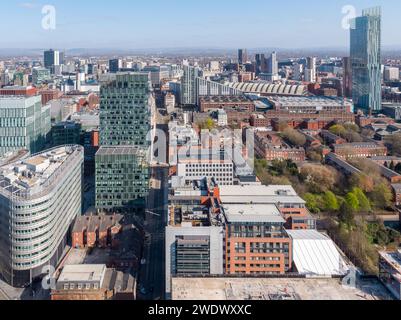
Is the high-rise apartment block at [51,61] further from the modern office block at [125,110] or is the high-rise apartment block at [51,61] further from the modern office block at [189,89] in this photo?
the modern office block at [125,110]

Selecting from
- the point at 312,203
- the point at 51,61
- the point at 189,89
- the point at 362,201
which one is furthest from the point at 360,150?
the point at 51,61

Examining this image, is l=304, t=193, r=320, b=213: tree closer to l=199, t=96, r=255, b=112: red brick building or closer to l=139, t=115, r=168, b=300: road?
l=139, t=115, r=168, b=300: road

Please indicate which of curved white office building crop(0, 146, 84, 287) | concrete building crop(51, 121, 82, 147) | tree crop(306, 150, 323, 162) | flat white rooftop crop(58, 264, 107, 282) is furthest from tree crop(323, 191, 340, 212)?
concrete building crop(51, 121, 82, 147)

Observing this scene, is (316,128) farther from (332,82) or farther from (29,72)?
(29,72)

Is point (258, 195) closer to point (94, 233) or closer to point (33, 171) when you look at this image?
point (94, 233)

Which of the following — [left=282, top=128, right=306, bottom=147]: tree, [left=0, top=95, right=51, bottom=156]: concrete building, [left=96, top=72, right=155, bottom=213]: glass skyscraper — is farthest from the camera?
[left=282, top=128, right=306, bottom=147]: tree

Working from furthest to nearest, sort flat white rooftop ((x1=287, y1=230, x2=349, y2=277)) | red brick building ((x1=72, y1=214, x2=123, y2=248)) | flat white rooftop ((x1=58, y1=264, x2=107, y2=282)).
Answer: red brick building ((x1=72, y1=214, x2=123, y2=248))
flat white rooftop ((x1=287, y1=230, x2=349, y2=277))
flat white rooftop ((x1=58, y1=264, x2=107, y2=282))
